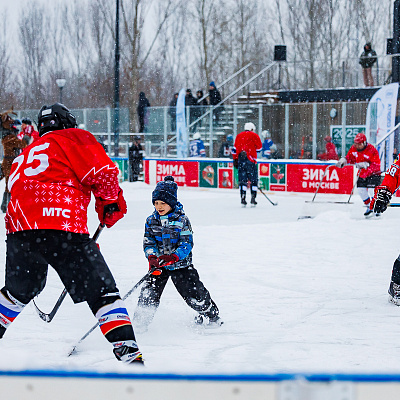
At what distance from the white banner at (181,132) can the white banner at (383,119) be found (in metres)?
5.43

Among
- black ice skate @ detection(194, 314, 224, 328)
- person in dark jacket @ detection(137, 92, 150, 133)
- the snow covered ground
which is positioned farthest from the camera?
person in dark jacket @ detection(137, 92, 150, 133)

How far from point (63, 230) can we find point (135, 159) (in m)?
15.6

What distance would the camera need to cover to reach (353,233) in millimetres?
8961

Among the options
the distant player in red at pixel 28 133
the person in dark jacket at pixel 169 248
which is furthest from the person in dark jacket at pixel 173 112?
the person in dark jacket at pixel 169 248

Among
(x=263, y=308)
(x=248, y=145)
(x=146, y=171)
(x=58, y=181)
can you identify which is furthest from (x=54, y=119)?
(x=146, y=171)

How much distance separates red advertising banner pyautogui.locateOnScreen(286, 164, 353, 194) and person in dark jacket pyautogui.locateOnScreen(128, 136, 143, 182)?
16.3 ft

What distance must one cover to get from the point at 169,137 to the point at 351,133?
20.0 ft

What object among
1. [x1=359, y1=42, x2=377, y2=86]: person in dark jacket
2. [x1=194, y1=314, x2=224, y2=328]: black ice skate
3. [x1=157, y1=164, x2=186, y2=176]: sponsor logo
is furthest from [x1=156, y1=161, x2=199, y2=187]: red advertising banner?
[x1=194, y1=314, x2=224, y2=328]: black ice skate

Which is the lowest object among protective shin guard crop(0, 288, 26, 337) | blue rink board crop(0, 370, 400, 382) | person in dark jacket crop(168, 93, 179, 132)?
protective shin guard crop(0, 288, 26, 337)

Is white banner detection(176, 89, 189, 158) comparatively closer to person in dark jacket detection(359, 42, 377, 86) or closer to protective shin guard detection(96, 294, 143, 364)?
person in dark jacket detection(359, 42, 377, 86)

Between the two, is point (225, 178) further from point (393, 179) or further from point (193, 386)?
point (193, 386)

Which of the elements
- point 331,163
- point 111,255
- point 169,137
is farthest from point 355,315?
point 169,137

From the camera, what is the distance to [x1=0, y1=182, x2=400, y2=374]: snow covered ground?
3.74m

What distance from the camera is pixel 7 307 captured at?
3.24 m
